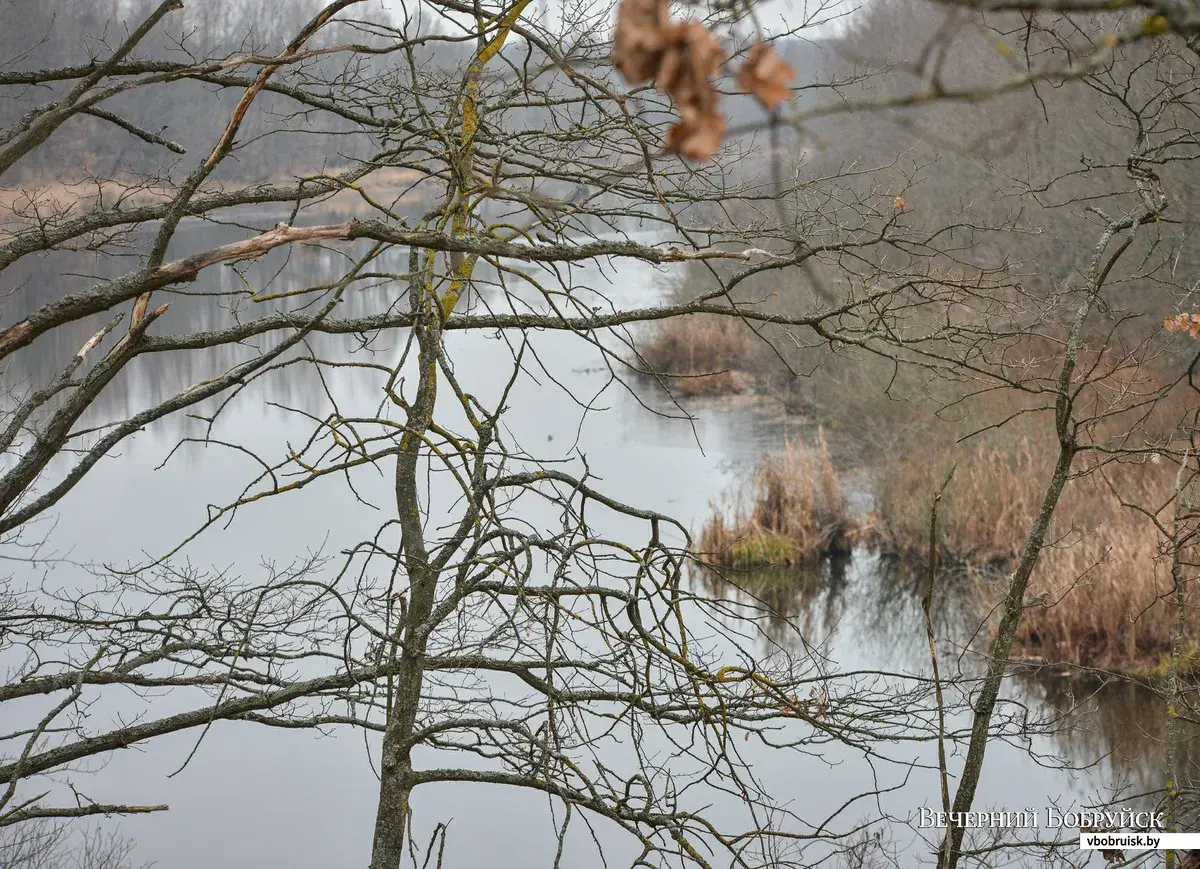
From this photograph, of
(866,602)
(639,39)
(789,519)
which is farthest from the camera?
(789,519)

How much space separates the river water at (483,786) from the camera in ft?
30.1

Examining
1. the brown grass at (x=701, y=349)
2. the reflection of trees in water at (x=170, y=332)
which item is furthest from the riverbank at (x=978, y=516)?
Answer: the reflection of trees in water at (x=170, y=332)

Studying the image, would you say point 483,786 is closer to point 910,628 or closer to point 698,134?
point 910,628

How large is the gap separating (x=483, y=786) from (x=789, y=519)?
429 cm

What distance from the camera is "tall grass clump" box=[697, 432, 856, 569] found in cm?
1204

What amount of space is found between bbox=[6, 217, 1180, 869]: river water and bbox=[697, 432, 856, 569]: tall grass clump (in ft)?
0.97

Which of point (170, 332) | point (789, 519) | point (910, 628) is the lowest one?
point (910, 628)

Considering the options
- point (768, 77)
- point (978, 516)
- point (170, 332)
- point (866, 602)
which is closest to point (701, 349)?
point (866, 602)

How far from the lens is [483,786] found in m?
10.6

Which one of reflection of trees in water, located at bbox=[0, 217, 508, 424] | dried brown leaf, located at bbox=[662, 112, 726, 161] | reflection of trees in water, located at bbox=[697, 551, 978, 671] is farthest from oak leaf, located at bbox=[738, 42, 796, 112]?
reflection of trees in water, located at bbox=[0, 217, 508, 424]

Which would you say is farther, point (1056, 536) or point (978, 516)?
point (978, 516)

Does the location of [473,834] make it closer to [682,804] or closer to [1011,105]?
[682,804]

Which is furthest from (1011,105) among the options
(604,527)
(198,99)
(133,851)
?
(198,99)

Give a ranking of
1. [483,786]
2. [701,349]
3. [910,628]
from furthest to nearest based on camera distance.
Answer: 1. [701,349]
2. [910,628]
3. [483,786]
